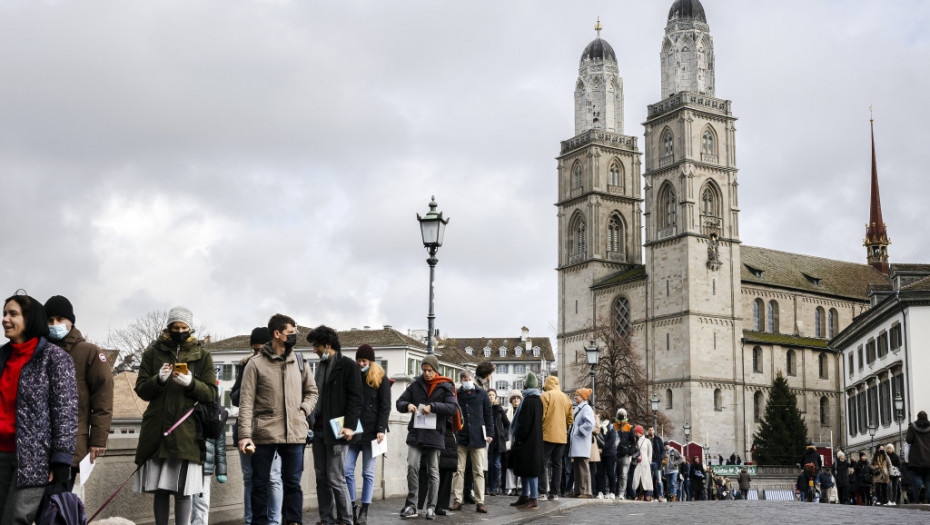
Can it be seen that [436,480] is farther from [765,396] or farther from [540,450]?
A: [765,396]

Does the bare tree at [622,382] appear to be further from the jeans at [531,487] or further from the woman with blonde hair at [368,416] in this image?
the woman with blonde hair at [368,416]

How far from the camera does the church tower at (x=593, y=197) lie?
310 feet

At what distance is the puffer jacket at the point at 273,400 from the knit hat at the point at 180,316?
1.11m

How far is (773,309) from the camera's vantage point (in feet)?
302

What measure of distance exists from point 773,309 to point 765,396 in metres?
8.83

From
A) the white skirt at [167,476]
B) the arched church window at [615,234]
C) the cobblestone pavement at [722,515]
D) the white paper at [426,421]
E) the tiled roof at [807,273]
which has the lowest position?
the cobblestone pavement at [722,515]

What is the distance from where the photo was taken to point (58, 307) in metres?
8.06

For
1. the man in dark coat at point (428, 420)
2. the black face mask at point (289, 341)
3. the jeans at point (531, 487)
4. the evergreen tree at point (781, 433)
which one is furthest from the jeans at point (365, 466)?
the evergreen tree at point (781, 433)

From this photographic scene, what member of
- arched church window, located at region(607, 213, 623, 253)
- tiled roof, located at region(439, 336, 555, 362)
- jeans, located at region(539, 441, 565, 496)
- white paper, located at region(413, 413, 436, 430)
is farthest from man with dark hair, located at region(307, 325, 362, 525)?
tiled roof, located at region(439, 336, 555, 362)

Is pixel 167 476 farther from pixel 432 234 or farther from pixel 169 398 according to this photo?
pixel 432 234

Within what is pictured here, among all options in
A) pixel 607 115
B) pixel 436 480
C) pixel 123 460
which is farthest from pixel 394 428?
pixel 607 115

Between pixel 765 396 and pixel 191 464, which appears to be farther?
pixel 765 396

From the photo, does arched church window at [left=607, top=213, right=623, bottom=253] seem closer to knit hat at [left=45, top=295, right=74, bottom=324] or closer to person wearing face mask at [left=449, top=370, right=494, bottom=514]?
person wearing face mask at [left=449, top=370, right=494, bottom=514]

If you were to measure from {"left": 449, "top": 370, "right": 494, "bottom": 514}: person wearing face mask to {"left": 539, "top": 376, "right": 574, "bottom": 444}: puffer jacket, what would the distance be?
164 centimetres
